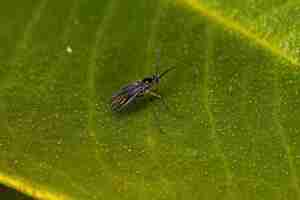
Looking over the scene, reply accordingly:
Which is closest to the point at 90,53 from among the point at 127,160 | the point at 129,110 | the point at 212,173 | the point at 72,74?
the point at 72,74

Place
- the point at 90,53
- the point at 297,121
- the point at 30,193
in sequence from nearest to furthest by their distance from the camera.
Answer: the point at 30,193 → the point at 297,121 → the point at 90,53

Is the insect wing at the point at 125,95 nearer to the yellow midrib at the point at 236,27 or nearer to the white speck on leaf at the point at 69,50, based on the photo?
the white speck on leaf at the point at 69,50

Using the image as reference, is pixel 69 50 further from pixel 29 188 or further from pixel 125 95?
pixel 29 188

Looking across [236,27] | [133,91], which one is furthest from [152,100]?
[236,27]

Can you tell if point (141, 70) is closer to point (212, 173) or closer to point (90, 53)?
point (90, 53)

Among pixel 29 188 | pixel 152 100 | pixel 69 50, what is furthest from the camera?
pixel 69 50

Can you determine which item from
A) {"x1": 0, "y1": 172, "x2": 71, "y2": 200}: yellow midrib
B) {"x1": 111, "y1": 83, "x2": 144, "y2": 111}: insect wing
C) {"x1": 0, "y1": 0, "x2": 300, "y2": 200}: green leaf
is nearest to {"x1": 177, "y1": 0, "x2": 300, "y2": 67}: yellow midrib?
{"x1": 0, "y1": 0, "x2": 300, "y2": 200}: green leaf
